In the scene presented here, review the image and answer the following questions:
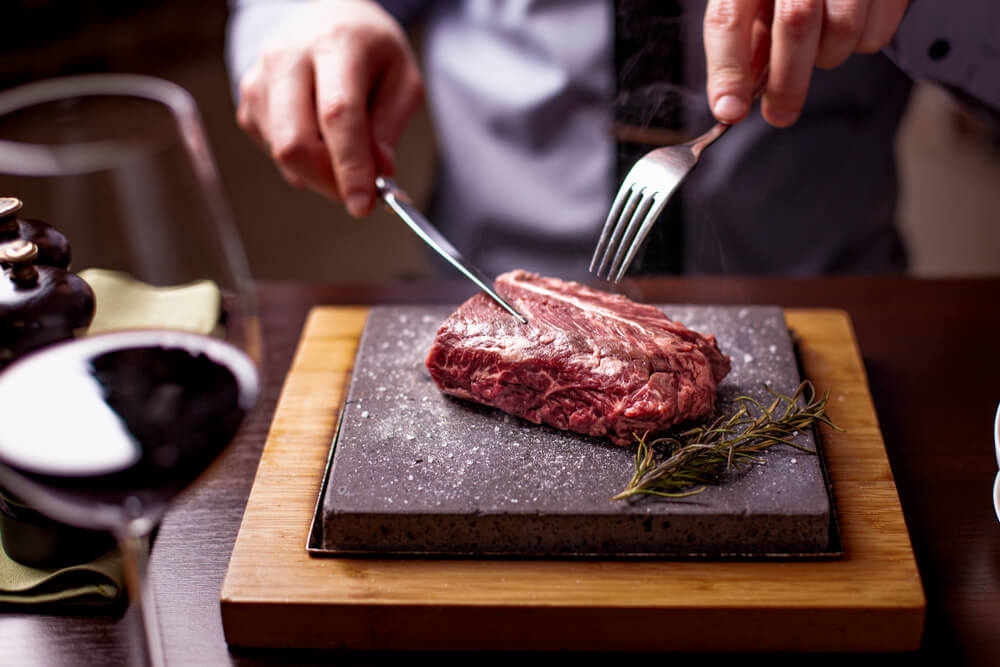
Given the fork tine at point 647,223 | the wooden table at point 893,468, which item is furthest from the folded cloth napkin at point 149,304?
the fork tine at point 647,223

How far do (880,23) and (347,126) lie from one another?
3.43 ft

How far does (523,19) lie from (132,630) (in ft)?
6.11

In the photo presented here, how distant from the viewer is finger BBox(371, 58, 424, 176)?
2148 mm

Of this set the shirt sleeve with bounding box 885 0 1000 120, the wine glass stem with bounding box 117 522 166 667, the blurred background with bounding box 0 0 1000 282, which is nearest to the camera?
the wine glass stem with bounding box 117 522 166 667

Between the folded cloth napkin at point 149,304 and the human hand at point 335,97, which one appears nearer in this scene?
the folded cloth napkin at point 149,304

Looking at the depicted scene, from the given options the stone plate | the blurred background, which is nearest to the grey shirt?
the stone plate

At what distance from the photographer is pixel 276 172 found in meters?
5.68

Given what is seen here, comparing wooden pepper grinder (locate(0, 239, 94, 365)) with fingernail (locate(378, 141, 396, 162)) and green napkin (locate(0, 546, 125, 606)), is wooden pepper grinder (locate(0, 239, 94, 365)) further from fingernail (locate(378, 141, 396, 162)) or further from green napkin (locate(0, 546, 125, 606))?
fingernail (locate(378, 141, 396, 162))

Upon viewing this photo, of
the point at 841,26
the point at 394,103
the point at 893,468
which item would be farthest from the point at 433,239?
→ the point at 893,468

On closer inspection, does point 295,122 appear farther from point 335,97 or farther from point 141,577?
point 141,577

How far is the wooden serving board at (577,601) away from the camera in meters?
1.29

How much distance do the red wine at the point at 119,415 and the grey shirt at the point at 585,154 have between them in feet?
5.33

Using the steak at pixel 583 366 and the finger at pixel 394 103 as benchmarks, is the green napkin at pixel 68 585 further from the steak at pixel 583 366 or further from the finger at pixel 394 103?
the finger at pixel 394 103

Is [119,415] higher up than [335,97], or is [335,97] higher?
[119,415]
